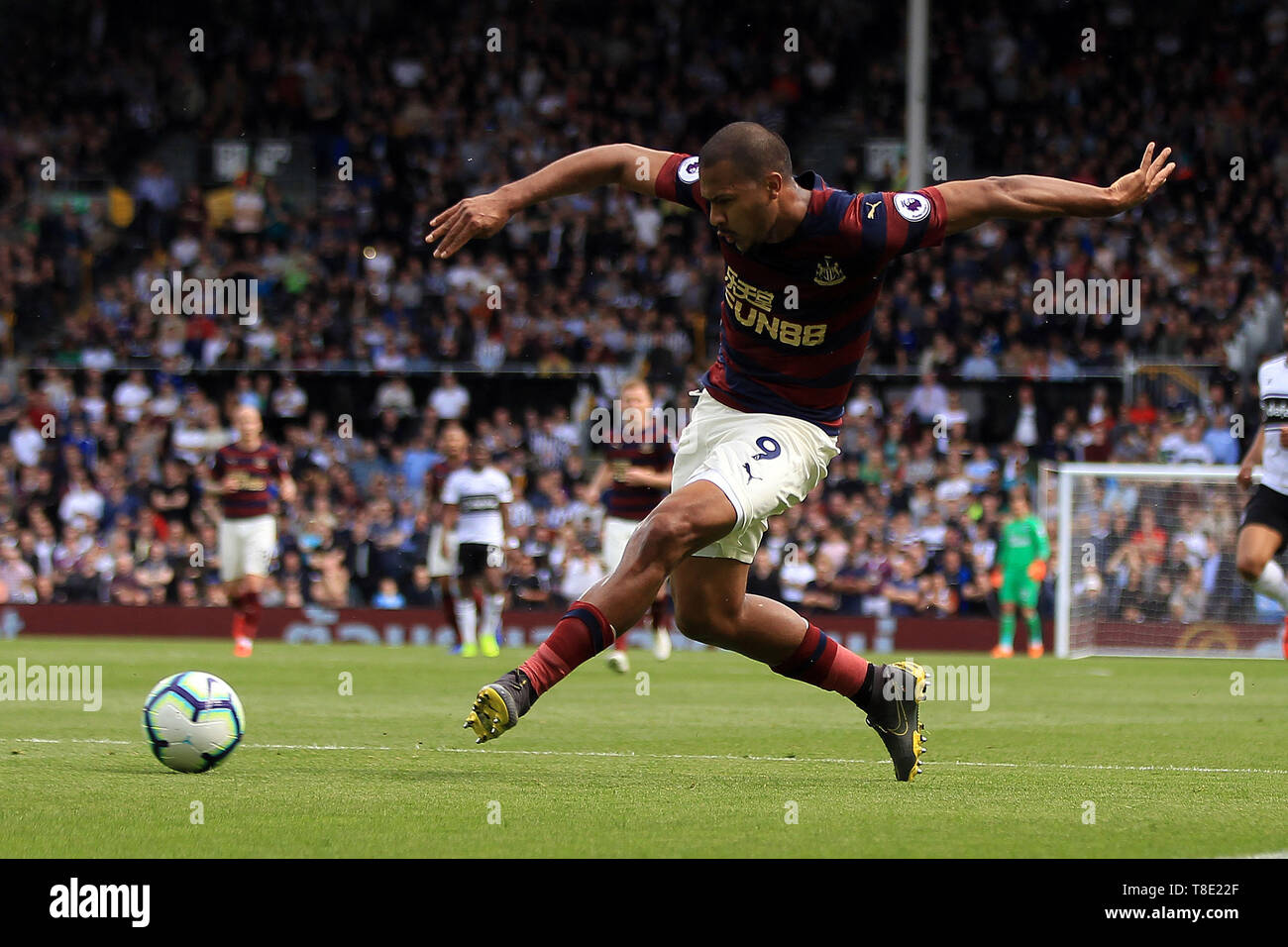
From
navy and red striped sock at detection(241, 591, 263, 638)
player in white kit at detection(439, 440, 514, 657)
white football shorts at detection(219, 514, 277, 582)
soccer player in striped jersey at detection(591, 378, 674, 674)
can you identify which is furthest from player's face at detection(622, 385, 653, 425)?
navy and red striped sock at detection(241, 591, 263, 638)

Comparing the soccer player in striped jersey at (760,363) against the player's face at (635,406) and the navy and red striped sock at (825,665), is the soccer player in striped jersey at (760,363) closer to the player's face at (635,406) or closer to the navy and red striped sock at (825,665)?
the navy and red striped sock at (825,665)

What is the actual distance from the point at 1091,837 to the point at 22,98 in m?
25.6

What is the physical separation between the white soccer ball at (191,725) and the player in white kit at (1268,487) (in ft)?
22.7

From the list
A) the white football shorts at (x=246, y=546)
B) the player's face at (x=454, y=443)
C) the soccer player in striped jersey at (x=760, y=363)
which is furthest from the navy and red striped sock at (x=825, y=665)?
the player's face at (x=454, y=443)

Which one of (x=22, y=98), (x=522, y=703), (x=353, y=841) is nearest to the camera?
(x=353, y=841)

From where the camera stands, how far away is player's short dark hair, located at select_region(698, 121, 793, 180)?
6.20m

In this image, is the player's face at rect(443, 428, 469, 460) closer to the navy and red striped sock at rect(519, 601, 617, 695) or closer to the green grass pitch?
the green grass pitch

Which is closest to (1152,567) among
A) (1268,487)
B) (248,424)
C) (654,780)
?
(1268,487)

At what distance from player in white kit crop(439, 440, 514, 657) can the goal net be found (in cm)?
584

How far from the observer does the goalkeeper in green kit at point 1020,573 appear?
18.8 metres

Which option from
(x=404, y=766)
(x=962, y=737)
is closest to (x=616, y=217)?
(x=962, y=737)

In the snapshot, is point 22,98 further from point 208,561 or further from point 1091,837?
point 1091,837

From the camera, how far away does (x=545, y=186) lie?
6.54 m

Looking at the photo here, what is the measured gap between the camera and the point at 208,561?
68.2 feet
